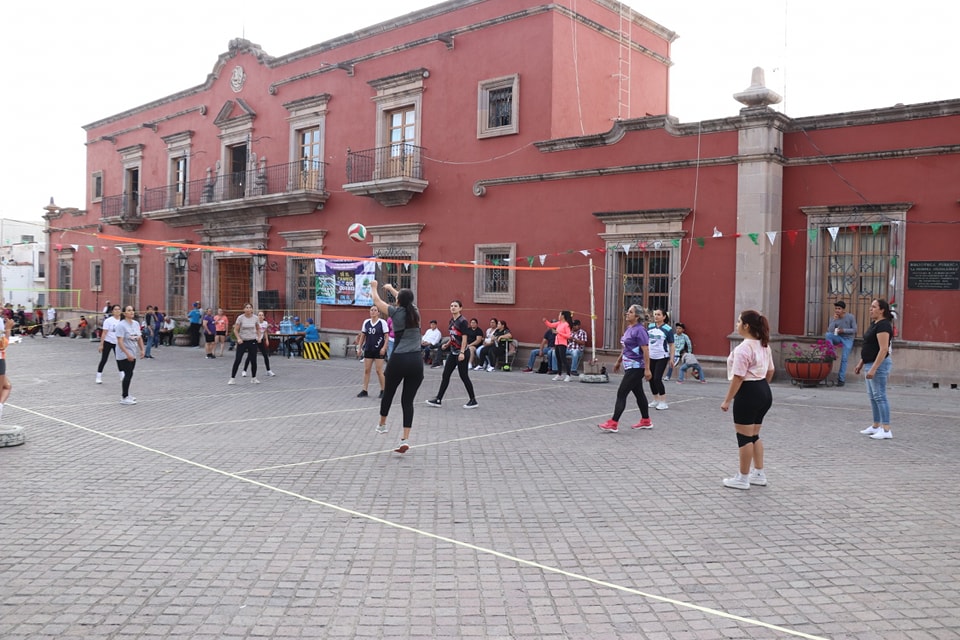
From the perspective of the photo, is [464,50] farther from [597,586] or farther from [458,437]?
[597,586]

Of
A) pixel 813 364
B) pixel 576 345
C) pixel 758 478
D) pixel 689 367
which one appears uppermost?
pixel 576 345

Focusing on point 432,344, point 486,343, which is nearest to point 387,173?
point 432,344

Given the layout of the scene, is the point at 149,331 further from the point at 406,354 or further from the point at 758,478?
the point at 758,478

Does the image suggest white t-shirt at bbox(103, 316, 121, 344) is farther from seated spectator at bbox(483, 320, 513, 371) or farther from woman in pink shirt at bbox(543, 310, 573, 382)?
woman in pink shirt at bbox(543, 310, 573, 382)

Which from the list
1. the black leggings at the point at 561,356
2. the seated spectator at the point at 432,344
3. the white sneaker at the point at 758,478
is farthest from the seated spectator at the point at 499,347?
the white sneaker at the point at 758,478

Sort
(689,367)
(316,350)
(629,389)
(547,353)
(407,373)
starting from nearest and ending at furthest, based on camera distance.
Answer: (407,373), (629,389), (689,367), (547,353), (316,350)

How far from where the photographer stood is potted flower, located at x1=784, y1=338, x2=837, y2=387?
50.4 feet

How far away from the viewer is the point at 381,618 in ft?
13.6

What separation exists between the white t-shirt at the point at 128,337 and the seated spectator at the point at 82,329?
24.9m

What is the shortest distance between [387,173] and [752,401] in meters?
17.5

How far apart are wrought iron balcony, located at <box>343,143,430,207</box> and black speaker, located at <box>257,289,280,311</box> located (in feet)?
17.1

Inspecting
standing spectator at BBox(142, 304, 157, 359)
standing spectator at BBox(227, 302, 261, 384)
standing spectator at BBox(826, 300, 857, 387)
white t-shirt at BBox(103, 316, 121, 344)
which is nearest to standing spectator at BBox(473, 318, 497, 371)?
standing spectator at BBox(227, 302, 261, 384)

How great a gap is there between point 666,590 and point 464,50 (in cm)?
1895

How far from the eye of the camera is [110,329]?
50.4ft
